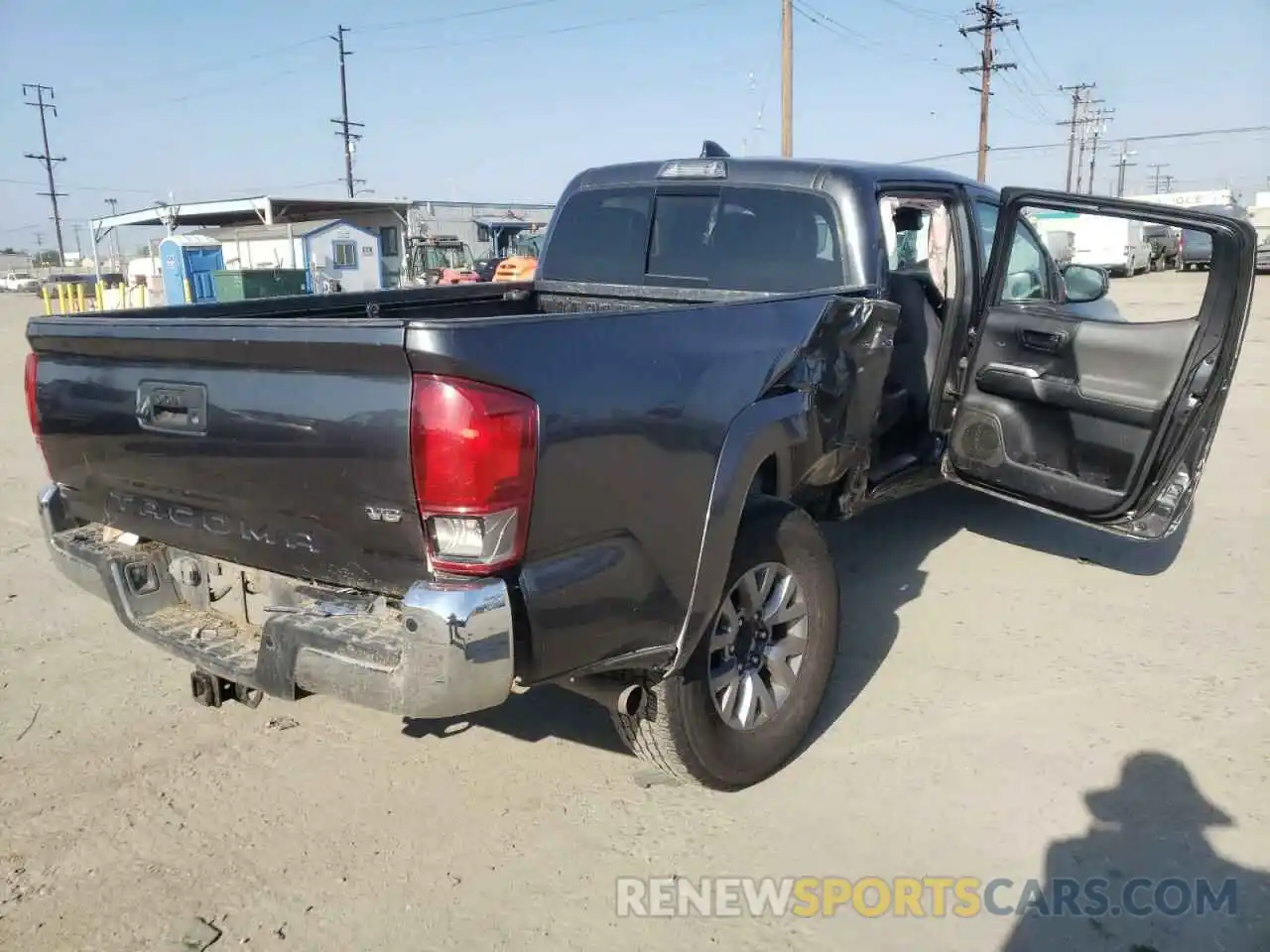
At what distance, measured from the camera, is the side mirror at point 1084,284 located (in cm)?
536

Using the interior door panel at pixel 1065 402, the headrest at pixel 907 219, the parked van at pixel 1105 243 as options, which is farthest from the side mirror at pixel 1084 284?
the parked van at pixel 1105 243

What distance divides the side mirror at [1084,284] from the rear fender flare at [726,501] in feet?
10.4

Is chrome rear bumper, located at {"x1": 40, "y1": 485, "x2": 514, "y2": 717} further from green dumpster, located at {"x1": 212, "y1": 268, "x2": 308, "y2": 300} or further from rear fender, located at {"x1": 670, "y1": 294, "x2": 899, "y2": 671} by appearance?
green dumpster, located at {"x1": 212, "y1": 268, "x2": 308, "y2": 300}

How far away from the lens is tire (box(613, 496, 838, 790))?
112 inches

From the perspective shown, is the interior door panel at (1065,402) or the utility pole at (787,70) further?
the utility pole at (787,70)

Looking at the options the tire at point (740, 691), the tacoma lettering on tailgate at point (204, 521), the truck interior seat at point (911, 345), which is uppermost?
the truck interior seat at point (911, 345)

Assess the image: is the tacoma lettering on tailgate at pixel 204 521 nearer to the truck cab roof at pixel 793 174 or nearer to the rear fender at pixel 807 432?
the rear fender at pixel 807 432

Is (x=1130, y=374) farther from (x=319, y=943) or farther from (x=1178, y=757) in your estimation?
(x=319, y=943)

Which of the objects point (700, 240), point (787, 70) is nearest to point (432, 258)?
point (787, 70)

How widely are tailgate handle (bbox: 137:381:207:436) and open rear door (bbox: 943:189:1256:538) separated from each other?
11.0 feet

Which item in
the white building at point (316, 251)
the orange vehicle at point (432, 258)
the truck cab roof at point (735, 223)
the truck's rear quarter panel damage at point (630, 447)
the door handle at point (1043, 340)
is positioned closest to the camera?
the truck's rear quarter panel damage at point (630, 447)

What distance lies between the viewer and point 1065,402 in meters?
4.35

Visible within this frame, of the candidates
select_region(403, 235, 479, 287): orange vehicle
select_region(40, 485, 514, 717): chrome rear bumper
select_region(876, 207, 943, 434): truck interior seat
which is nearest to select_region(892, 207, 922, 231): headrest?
select_region(876, 207, 943, 434): truck interior seat

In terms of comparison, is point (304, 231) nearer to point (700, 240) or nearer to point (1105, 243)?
point (1105, 243)
